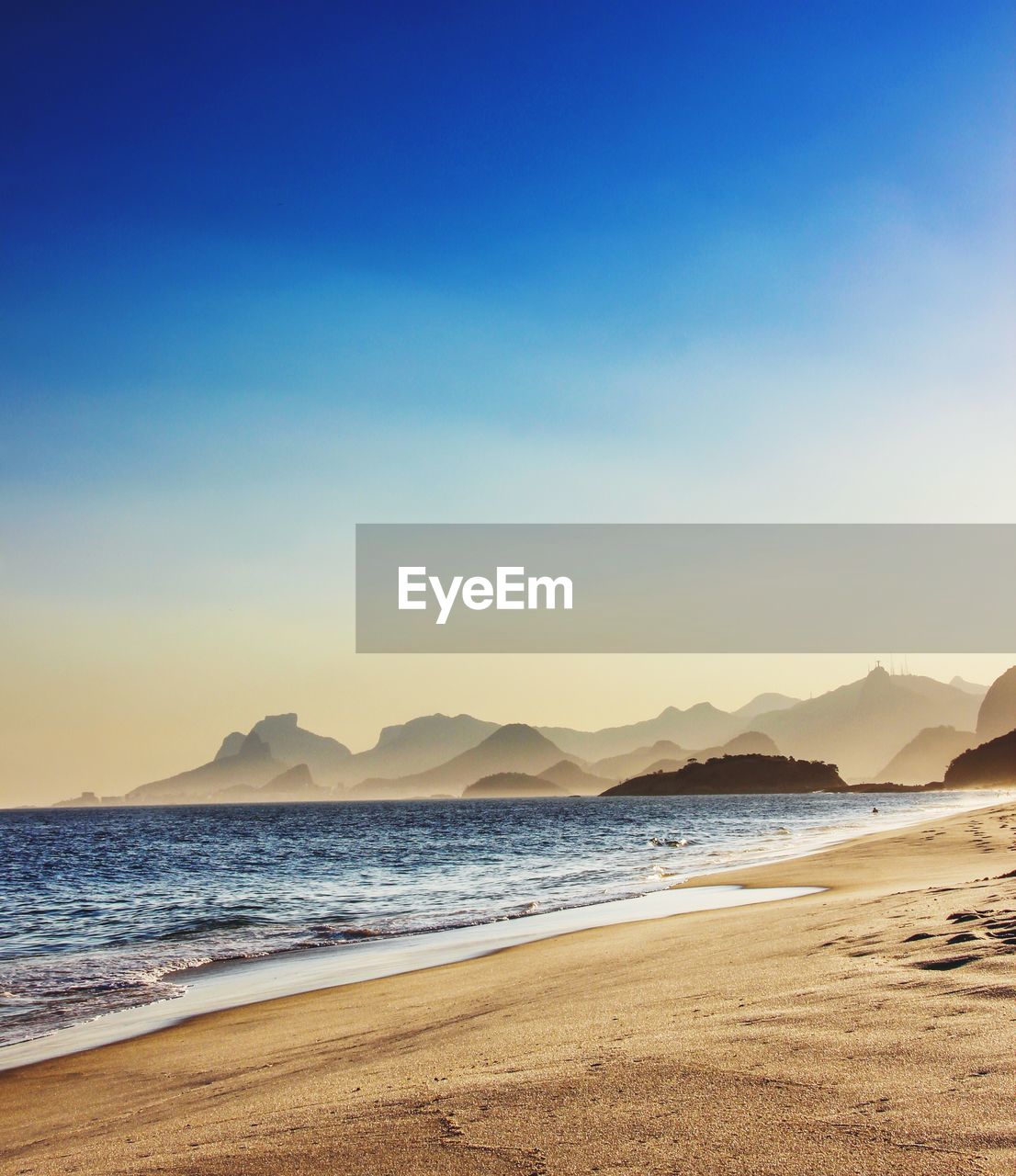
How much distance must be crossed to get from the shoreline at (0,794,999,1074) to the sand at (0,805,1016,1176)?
42.2 inches

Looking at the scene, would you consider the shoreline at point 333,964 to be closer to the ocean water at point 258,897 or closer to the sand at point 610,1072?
the ocean water at point 258,897

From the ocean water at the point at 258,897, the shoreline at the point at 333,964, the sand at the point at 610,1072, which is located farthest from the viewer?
the ocean water at the point at 258,897

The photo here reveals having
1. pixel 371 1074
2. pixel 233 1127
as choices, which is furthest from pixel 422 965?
pixel 233 1127

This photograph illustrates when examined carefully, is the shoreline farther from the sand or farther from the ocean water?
the sand

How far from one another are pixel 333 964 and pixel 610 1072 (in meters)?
12.2

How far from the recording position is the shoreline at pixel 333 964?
1221cm

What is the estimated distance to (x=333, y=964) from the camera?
660 inches

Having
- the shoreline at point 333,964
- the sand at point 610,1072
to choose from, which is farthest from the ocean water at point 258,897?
the sand at point 610,1072

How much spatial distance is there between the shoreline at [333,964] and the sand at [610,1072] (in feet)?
3.52

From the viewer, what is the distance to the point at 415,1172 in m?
4.65

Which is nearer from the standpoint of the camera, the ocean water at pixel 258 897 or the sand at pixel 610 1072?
the sand at pixel 610 1072

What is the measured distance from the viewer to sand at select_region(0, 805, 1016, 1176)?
4.55m

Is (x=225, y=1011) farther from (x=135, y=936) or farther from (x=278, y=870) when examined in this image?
(x=278, y=870)

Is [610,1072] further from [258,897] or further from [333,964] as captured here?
[258,897]
